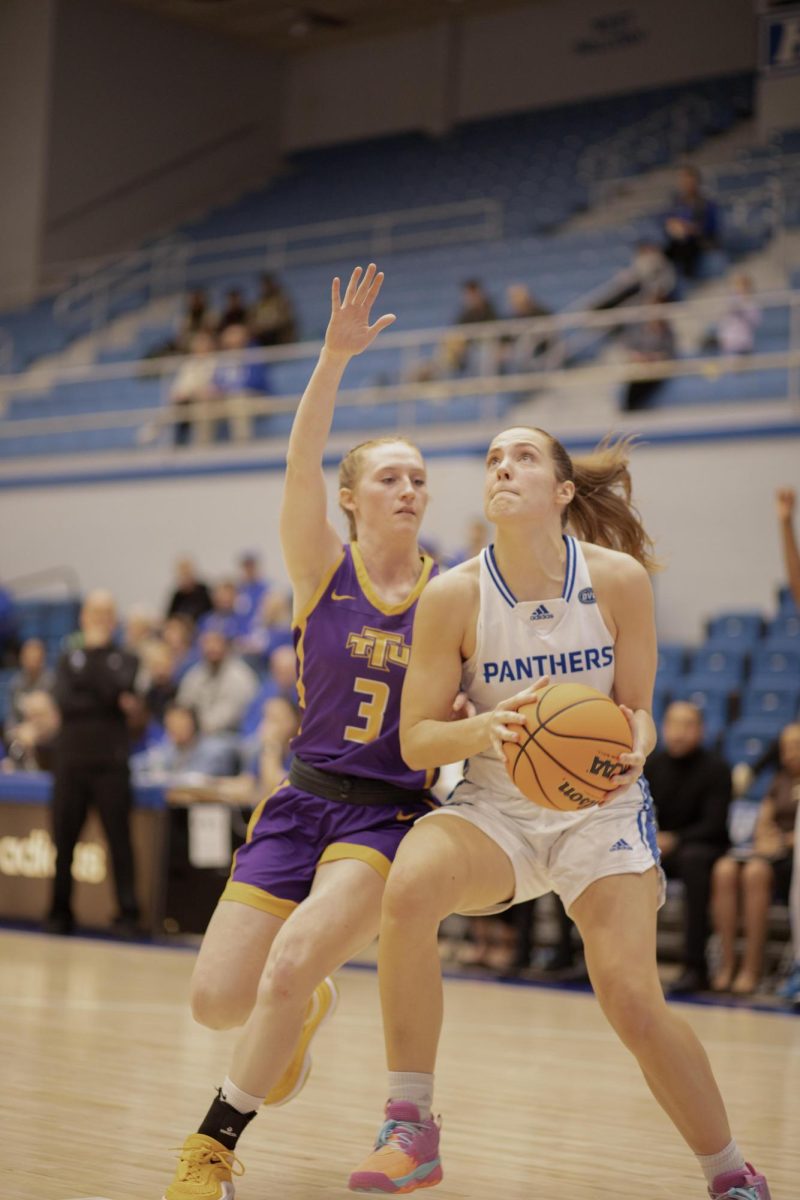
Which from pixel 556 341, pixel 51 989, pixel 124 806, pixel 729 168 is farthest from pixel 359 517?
pixel 729 168

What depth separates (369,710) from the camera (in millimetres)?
4098

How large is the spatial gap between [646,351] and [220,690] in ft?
14.3

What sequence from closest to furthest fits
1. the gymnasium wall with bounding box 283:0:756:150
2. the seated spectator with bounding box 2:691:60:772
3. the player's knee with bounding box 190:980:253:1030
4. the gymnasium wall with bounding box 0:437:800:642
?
the player's knee with bounding box 190:980:253:1030, the seated spectator with bounding box 2:691:60:772, the gymnasium wall with bounding box 0:437:800:642, the gymnasium wall with bounding box 283:0:756:150

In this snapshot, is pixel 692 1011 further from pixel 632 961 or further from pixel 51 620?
pixel 51 620

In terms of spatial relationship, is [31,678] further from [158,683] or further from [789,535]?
[789,535]

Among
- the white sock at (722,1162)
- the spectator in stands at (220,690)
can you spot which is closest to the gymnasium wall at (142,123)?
the spectator in stands at (220,690)

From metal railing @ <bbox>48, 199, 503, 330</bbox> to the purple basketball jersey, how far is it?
46.6 ft

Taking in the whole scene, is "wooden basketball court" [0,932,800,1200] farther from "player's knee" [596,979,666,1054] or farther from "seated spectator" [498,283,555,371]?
"seated spectator" [498,283,555,371]

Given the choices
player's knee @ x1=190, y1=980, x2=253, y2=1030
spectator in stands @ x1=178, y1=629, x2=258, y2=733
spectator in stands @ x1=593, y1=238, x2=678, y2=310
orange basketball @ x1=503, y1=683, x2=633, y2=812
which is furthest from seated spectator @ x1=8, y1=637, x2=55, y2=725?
orange basketball @ x1=503, y1=683, x2=633, y2=812

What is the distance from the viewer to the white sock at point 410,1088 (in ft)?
11.9

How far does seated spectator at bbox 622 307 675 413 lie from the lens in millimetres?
13039

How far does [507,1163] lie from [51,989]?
147 inches

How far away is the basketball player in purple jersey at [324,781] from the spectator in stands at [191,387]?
11.9 metres

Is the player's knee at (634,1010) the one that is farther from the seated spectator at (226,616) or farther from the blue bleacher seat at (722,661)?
the seated spectator at (226,616)
